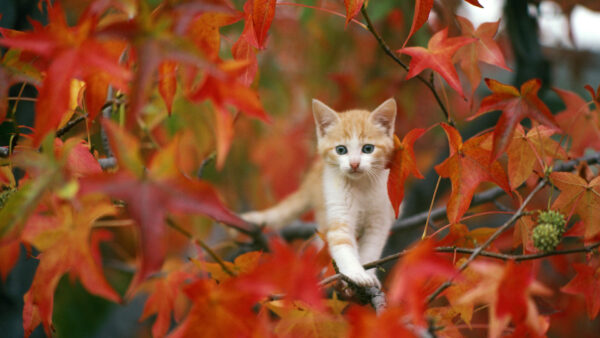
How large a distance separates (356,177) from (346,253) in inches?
13.9

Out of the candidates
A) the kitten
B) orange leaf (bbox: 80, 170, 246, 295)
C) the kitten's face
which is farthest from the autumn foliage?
the kitten's face

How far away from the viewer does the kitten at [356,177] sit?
1.80 m

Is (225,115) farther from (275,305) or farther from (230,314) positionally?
(275,305)

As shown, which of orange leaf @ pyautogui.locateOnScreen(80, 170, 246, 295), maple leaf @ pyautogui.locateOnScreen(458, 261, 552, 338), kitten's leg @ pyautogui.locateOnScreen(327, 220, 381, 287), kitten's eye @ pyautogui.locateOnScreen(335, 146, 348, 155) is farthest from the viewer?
kitten's eye @ pyautogui.locateOnScreen(335, 146, 348, 155)

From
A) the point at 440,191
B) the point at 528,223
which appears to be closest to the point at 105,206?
the point at 528,223

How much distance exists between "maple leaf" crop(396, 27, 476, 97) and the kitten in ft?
1.46

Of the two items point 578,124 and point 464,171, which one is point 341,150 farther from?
point 578,124

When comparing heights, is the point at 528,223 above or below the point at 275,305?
above

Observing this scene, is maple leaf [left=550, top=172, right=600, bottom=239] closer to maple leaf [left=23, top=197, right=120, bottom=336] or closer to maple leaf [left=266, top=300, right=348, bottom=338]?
maple leaf [left=266, top=300, right=348, bottom=338]

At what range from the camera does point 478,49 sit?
1503mm

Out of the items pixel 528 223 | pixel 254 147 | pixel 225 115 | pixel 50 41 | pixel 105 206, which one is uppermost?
pixel 50 41

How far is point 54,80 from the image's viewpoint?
0.84 m

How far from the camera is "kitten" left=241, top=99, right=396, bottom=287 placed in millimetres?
1798

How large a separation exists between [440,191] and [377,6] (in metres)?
1.20
